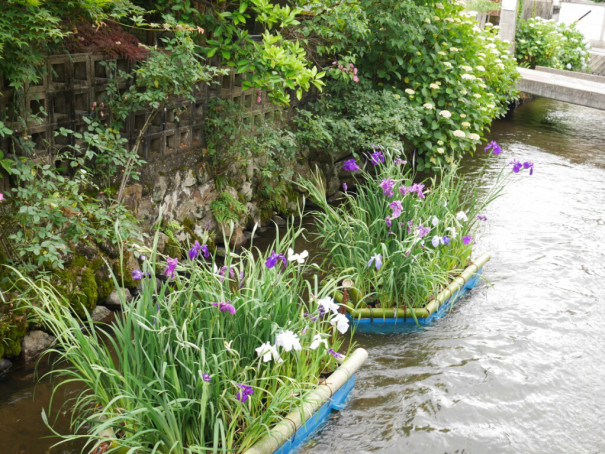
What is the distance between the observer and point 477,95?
8461 millimetres

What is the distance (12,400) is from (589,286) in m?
4.90

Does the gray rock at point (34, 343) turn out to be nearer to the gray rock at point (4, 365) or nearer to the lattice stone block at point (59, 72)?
the gray rock at point (4, 365)

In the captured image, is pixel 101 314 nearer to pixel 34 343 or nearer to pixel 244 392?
pixel 34 343

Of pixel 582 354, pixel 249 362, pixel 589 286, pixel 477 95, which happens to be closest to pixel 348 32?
pixel 477 95

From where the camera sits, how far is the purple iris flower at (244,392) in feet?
9.65

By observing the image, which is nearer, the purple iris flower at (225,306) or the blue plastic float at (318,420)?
the purple iris flower at (225,306)

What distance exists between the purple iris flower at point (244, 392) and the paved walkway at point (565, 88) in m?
10.5

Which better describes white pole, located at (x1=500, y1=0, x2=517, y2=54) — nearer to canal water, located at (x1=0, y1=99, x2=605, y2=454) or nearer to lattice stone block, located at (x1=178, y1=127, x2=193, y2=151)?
canal water, located at (x1=0, y1=99, x2=605, y2=454)

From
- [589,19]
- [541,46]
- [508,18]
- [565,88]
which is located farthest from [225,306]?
[589,19]

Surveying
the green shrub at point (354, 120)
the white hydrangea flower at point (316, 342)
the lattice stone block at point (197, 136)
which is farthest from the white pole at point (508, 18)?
the white hydrangea flower at point (316, 342)

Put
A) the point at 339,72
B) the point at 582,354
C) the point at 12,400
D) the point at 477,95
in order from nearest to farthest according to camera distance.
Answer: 1. the point at 12,400
2. the point at 582,354
3. the point at 339,72
4. the point at 477,95

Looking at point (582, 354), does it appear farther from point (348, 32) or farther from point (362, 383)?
point (348, 32)

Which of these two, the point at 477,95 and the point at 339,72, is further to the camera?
the point at 477,95

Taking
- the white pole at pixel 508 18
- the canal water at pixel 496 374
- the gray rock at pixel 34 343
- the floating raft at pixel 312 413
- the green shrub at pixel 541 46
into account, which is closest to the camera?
the floating raft at pixel 312 413
